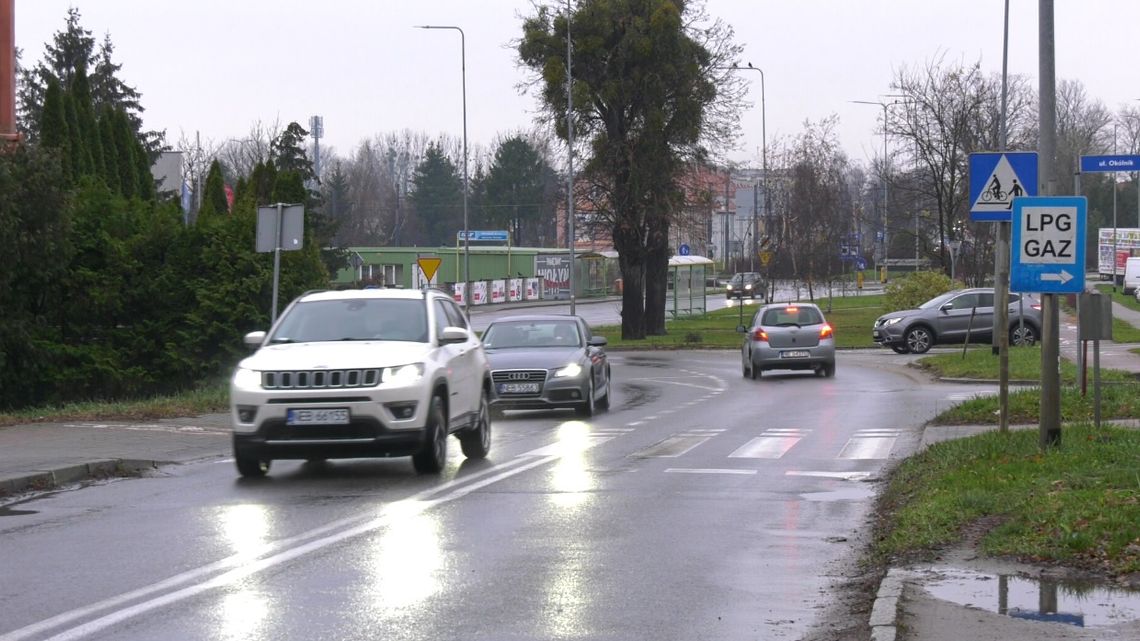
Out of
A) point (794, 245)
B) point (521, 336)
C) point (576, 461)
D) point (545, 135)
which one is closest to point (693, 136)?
point (545, 135)

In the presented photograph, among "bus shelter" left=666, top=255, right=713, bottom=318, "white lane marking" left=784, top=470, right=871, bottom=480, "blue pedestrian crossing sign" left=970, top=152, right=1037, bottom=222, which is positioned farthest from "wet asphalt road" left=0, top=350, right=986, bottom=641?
"bus shelter" left=666, top=255, right=713, bottom=318

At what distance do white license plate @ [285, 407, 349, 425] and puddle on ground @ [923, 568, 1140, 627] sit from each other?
6.20 m

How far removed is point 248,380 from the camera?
43.7 ft

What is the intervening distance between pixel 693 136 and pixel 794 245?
2190cm

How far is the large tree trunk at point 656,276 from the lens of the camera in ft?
175

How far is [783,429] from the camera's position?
19.2 m

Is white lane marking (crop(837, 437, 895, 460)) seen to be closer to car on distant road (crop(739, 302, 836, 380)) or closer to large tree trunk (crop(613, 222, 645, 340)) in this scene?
car on distant road (crop(739, 302, 836, 380))

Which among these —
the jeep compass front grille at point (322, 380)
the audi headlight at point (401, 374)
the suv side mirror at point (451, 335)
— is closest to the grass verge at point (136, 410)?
the suv side mirror at point (451, 335)

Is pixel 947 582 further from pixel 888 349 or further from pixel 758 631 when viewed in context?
pixel 888 349

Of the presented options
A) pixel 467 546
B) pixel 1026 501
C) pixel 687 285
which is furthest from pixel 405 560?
pixel 687 285

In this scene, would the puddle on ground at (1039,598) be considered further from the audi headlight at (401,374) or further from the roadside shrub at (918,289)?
the roadside shrub at (918,289)

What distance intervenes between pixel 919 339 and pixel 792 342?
34.0 ft

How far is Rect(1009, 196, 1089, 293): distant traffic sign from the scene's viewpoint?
12.6m

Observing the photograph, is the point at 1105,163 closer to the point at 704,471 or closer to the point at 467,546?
the point at 704,471
